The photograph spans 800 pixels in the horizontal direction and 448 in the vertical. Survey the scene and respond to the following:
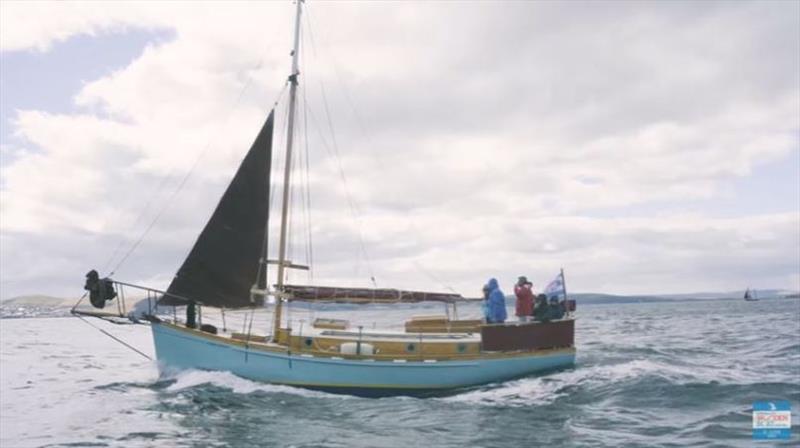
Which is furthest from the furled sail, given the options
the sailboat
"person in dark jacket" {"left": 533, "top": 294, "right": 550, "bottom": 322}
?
"person in dark jacket" {"left": 533, "top": 294, "right": 550, "bottom": 322}

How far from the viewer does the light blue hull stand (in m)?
22.5

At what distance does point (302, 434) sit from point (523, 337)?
1077 cm

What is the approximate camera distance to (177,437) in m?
17.0

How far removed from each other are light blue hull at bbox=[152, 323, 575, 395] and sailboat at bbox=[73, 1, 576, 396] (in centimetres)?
4

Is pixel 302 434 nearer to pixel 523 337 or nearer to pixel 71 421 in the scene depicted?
pixel 71 421

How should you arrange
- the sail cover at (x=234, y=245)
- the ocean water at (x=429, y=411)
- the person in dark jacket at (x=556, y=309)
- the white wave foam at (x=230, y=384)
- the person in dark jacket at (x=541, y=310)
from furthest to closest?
the person in dark jacket at (x=556, y=309) < the person in dark jacket at (x=541, y=310) < the sail cover at (x=234, y=245) < the white wave foam at (x=230, y=384) < the ocean water at (x=429, y=411)

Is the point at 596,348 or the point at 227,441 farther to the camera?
the point at 596,348

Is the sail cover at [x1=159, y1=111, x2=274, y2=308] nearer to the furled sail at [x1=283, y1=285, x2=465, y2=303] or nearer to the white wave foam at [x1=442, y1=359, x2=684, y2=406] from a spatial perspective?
the furled sail at [x1=283, y1=285, x2=465, y2=303]

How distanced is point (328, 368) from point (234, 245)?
643 cm

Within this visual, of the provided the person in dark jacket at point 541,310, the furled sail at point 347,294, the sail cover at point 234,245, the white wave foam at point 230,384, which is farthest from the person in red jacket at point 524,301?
the sail cover at point 234,245

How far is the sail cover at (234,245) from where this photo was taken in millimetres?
24766

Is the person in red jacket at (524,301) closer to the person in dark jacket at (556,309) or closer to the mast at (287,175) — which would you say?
the person in dark jacket at (556,309)

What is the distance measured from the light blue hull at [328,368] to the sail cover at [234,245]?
1.88 metres

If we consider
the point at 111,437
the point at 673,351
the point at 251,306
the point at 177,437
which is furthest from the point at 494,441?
the point at 673,351
